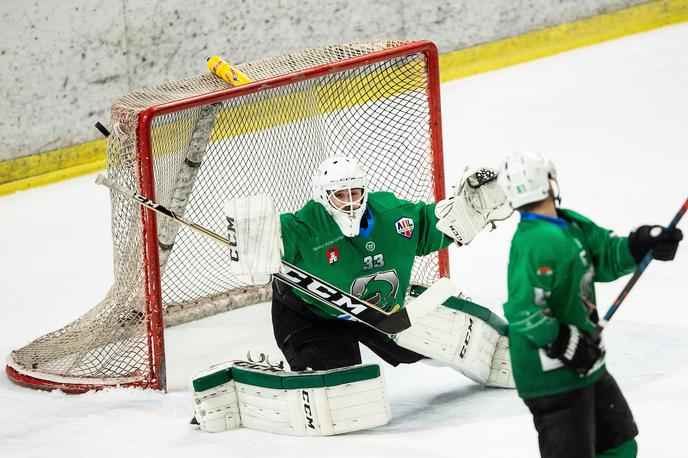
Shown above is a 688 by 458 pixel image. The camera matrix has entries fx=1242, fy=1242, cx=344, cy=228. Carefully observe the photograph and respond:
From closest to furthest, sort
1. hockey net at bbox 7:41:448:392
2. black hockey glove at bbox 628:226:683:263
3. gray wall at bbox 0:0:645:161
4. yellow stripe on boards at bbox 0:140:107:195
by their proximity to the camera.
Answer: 1. black hockey glove at bbox 628:226:683:263
2. hockey net at bbox 7:41:448:392
3. gray wall at bbox 0:0:645:161
4. yellow stripe on boards at bbox 0:140:107:195

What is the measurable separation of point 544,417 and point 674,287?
6.88 ft

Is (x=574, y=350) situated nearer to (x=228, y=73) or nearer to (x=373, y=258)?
(x=373, y=258)

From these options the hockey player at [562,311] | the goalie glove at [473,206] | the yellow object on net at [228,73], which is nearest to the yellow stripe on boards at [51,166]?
the yellow object on net at [228,73]

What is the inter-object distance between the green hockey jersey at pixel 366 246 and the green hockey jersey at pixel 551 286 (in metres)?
1.14

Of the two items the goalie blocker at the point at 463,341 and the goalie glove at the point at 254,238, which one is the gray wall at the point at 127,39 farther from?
the goalie blocker at the point at 463,341

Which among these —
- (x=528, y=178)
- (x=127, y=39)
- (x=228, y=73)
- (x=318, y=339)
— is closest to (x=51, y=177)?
(x=127, y=39)

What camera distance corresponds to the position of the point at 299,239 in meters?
3.86

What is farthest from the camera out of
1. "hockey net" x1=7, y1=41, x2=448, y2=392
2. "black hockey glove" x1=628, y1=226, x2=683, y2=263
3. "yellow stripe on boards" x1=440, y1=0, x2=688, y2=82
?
"yellow stripe on boards" x1=440, y1=0, x2=688, y2=82

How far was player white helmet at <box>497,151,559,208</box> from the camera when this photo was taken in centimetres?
275

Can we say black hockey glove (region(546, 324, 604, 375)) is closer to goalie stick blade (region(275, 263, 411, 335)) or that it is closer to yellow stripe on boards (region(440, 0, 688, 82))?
goalie stick blade (region(275, 263, 411, 335))

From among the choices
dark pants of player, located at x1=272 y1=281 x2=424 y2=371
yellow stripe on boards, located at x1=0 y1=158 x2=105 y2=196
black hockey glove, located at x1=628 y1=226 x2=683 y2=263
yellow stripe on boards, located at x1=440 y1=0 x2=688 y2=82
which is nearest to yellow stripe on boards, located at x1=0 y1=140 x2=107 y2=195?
yellow stripe on boards, located at x1=0 y1=158 x2=105 y2=196

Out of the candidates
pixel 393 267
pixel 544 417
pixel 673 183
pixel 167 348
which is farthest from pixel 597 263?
pixel 673 183

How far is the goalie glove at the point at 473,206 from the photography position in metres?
3.88

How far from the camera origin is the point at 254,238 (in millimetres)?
3697
